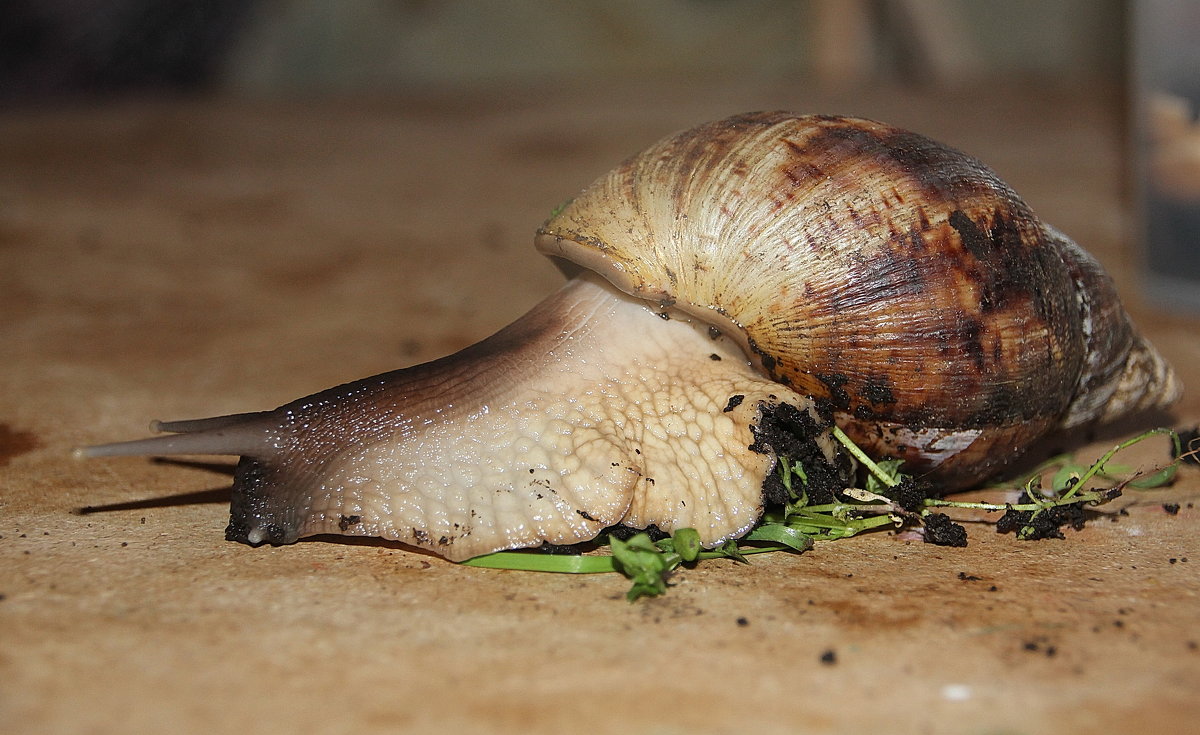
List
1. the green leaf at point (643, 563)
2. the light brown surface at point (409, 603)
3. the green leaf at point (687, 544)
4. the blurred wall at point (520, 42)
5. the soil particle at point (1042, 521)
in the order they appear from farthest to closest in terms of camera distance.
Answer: the blurred wall at point (520, 42) < the soil particle at point (1042, 521) < the green leaf at point (687, 544) < the green leaf at point (643, 563) < the light brown surface at point (409, 603)

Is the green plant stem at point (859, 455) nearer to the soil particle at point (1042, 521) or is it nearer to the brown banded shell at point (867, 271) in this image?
the brown banded shell at point (867, 271)

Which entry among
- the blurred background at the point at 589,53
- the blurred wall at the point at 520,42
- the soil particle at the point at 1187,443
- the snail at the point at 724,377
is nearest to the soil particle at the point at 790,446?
the snail at the point at 724,377

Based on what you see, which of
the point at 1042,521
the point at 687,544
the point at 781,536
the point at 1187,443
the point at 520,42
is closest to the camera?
the point at 687,544

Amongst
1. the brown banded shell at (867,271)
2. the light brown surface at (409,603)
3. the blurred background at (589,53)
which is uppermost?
the blurred background at (589,53)

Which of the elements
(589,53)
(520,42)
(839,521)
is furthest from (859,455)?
(520,42)

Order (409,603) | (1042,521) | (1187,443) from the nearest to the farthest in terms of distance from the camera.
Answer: (409,603), (1042,521), (1187,443)

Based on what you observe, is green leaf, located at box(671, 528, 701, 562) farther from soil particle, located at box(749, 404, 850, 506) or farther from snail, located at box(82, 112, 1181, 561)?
soil particle, located at box(749, 404, 850, 506)

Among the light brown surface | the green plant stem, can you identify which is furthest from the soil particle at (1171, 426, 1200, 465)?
the green plant stem

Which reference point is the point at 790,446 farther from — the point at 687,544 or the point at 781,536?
the point at 687,544

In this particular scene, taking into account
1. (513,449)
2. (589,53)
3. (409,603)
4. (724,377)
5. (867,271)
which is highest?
(589,53)
